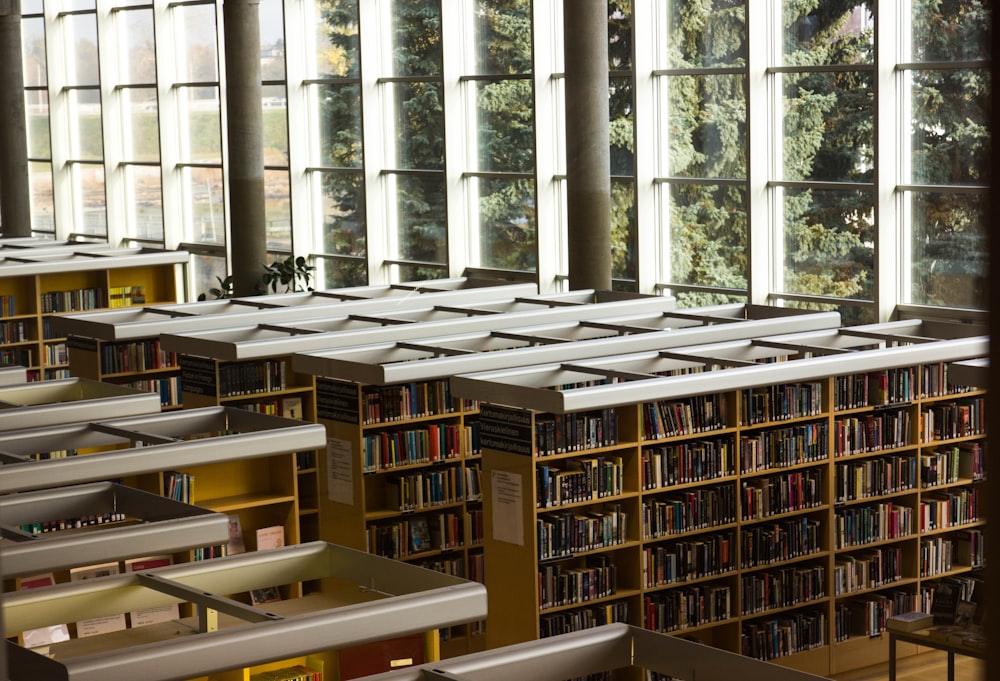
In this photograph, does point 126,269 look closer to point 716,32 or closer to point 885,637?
point 716,32

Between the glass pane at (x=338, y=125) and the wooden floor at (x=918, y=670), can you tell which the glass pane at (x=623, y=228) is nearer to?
the glass pane at (x=338, y=125)

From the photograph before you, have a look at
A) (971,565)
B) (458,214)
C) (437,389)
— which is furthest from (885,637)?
(458,214)

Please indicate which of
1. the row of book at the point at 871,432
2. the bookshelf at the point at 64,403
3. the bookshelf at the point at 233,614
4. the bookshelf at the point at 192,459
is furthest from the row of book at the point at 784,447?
the bookshelf at the point at 64,403

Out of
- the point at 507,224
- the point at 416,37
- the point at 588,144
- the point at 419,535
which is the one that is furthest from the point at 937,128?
the point at 416,37

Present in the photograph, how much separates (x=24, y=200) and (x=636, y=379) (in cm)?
1368

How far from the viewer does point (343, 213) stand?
50.0 ft

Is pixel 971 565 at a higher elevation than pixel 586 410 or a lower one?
lower

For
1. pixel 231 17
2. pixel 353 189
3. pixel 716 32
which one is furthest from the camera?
pixel 353 189

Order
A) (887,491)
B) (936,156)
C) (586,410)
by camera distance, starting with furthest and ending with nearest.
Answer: (936,156)
(887,491)
(586,410)

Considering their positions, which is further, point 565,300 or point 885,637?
point 565,300

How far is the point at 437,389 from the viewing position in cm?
769

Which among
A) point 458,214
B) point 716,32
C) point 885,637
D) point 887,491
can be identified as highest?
point 716,32

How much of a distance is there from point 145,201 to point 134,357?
30.2 feet

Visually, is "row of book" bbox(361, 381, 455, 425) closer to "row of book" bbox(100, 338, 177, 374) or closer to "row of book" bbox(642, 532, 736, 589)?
"row of book" bbox(642, 532, 736, 589)
